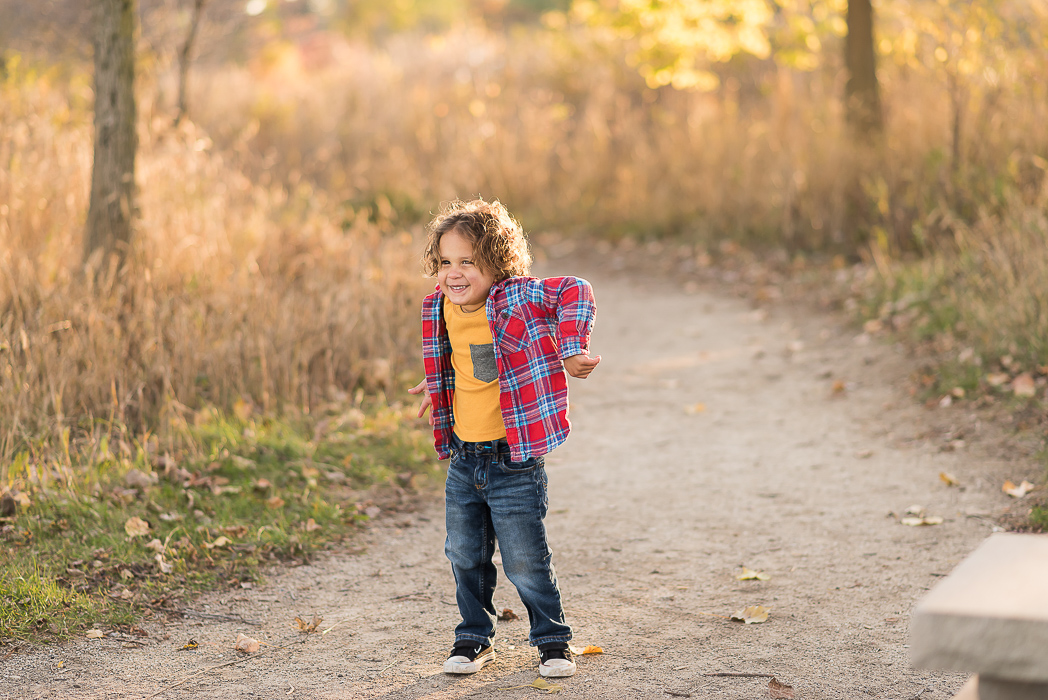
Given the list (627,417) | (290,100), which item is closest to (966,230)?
(627,417)

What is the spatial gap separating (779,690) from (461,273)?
66.0 inches

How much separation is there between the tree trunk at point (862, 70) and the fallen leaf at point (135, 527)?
27.2ft

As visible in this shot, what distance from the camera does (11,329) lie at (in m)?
5.64

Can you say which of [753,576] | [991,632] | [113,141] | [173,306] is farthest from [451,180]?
[991,632]

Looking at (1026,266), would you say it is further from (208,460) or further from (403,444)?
(208,460)

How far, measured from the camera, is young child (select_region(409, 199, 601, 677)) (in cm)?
310

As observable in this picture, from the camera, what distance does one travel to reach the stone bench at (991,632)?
1.83 meters

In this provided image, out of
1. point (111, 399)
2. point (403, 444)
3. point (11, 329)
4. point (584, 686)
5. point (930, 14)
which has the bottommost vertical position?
point (584, 686)

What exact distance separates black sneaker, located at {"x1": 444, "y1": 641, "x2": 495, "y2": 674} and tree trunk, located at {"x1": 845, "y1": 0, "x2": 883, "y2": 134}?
Answer: 835cm

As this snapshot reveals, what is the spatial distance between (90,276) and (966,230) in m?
6.31

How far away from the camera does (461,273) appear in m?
3.14

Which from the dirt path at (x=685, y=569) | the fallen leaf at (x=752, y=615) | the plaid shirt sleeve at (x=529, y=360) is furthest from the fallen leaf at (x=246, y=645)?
the fallen leaf at (x=752, y=615)

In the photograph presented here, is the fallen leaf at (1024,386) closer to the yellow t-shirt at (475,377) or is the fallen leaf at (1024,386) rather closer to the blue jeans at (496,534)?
the blue jeans at (496,534)

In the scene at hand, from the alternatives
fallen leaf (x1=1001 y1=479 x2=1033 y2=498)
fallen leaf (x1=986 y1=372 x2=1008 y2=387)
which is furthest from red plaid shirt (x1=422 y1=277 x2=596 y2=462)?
fallen leaf (x1=986 y1=372 x2=1008 y2=387)
